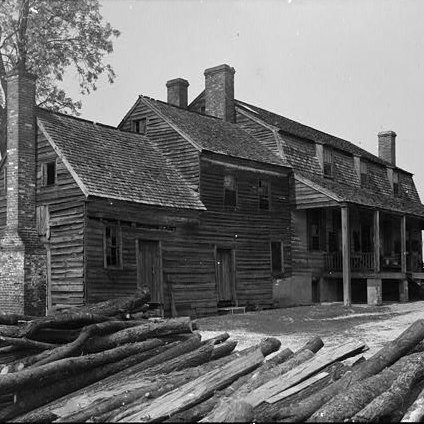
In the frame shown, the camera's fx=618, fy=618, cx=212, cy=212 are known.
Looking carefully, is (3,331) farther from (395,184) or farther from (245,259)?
(395,184)

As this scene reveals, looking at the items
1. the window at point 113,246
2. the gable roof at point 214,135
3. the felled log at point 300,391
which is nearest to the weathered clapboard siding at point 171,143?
the gable roof at point 214,135

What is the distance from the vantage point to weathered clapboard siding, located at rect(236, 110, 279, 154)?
2750cm

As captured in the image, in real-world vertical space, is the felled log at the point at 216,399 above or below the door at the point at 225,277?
below

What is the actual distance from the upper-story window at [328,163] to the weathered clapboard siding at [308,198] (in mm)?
4162

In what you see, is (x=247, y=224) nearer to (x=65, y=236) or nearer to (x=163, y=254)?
(x=163, y=254)

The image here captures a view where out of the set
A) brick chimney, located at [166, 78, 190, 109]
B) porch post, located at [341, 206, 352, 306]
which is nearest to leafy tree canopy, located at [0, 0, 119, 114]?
brick chimney, located at [166, 78, 190, 109]

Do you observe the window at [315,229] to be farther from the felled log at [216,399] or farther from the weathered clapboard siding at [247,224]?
the felled log at [216,399]

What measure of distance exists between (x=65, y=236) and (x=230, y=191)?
7382 mm

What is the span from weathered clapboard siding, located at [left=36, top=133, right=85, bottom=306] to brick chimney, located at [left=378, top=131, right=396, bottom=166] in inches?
1071

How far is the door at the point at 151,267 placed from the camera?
65.1 feet

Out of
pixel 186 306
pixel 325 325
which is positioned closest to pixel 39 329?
pixel 325 325

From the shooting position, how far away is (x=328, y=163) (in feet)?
98.0

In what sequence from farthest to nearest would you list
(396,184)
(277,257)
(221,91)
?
(396,184) → (221,91) → (277,257)

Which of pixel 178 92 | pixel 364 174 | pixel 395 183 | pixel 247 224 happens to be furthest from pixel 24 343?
pixel 395 183
